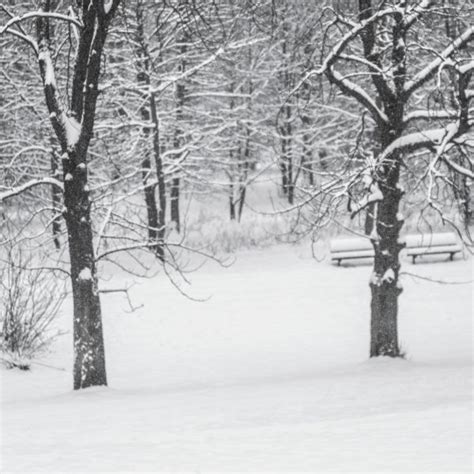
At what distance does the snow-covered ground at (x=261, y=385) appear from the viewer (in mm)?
6184

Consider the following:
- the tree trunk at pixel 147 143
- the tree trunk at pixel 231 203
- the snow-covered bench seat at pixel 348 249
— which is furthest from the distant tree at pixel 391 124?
the tree trunk at pixel 231 203

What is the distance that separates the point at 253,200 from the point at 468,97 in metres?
27.3

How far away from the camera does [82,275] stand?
9.88 m

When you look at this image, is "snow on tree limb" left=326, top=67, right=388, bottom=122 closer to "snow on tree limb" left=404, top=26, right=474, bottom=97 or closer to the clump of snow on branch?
"snow on tree limb" left=404, top=26, right=474, bottom=97

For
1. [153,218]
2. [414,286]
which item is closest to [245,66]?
[153,218]

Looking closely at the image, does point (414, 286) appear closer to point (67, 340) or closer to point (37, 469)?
point (67, 340)

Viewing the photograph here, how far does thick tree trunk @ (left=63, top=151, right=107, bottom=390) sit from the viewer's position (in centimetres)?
982

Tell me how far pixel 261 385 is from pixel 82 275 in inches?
112

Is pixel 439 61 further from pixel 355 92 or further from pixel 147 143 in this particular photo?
pixel 147 143

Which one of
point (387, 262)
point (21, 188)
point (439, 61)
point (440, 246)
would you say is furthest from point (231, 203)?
point (21, 188)

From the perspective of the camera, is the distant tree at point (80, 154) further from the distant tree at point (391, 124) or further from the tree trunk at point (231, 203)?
the tree trunk at point (231, 203)

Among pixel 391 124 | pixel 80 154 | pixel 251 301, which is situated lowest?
pixel 251 301

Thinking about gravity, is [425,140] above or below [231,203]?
above

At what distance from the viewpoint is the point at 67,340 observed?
50.2 ft
